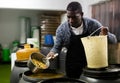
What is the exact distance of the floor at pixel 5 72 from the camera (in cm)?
369

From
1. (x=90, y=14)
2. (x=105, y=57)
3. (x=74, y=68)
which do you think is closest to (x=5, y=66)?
(x=90, y=14)

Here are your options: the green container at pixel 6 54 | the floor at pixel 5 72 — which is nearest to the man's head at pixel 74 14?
the floor at pixel 5 72

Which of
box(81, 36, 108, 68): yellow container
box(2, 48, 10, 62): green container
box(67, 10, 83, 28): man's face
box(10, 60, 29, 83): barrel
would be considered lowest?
box(2, 48, 10, 62): green container

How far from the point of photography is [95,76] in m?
1.26

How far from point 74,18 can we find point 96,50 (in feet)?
2.21

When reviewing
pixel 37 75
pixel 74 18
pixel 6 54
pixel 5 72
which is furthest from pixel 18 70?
pixel 6 54

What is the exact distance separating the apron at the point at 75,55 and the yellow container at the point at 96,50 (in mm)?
610

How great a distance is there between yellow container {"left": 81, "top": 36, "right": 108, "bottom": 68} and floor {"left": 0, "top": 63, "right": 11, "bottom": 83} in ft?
8.62

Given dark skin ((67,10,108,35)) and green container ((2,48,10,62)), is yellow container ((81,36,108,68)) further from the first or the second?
green container ((2,48,10,62))

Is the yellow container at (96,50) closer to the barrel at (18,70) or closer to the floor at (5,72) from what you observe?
the barrel at (18,70)

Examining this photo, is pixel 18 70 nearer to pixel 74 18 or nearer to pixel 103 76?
pixel 74 18

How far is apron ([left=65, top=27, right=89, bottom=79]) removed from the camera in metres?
1.96

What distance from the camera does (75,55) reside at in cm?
204

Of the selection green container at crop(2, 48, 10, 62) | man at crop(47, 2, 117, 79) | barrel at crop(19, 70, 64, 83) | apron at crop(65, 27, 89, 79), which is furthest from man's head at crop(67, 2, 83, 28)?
green container at crop(2, 48, 10, 62)
